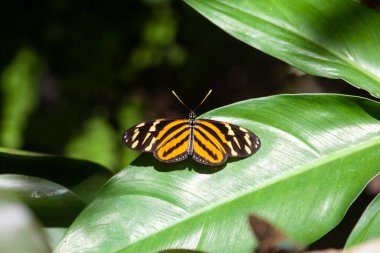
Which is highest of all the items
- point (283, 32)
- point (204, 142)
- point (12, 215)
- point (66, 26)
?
point (66, 26)

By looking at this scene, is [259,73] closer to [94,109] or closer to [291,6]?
[94,109]

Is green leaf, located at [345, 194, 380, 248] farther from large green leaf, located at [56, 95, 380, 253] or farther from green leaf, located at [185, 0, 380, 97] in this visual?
green leaf, located at [185, 0, 380, 97]

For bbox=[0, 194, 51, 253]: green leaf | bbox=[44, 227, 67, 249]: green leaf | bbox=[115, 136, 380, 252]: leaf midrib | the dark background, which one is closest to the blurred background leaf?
the dark background

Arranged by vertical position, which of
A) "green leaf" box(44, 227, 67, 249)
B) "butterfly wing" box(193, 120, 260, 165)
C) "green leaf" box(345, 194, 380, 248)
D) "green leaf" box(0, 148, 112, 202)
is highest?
"butterfly wing" box(193, 120, 260, 165)

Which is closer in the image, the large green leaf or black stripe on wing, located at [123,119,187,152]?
the large green leaf

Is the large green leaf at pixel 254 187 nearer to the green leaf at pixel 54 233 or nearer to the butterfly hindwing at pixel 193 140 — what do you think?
the butterfly hindwing at pixel 193 140

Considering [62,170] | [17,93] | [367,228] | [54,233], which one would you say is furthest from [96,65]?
[367,228]

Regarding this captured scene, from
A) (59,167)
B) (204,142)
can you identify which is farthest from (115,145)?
(204,142)

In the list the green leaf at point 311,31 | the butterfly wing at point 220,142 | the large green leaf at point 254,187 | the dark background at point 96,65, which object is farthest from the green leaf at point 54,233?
the dark background at point 96,65
